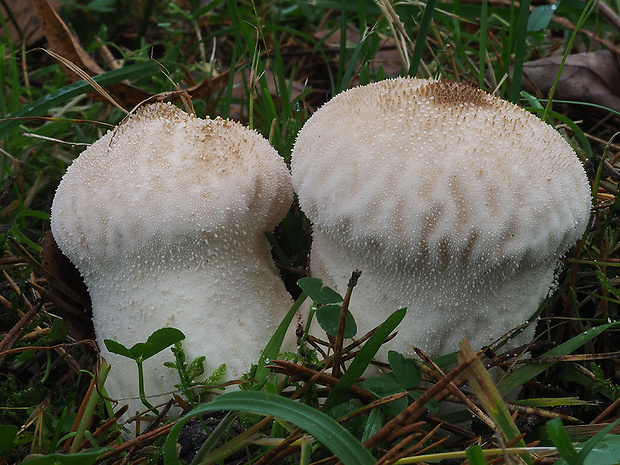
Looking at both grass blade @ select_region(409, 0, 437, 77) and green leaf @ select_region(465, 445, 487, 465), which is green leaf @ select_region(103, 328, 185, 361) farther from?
grass blade @ select_region(409, 0, 437, 77)

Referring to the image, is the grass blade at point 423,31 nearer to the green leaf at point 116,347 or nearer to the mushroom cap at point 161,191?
the mushroom cap at point 161,191

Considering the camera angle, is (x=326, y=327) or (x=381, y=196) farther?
(x=326, y=327)

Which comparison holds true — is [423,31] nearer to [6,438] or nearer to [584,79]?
[584,79]

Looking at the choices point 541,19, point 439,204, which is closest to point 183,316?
point 439,204

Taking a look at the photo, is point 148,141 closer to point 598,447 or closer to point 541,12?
point 598,447

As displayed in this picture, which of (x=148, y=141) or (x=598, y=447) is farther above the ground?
(x=148, y=141)

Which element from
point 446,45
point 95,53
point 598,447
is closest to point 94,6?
point 95,53

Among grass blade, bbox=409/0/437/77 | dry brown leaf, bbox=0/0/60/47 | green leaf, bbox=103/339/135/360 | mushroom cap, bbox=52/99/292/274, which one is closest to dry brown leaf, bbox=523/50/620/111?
grass blade, bbox=409/0/437/77
